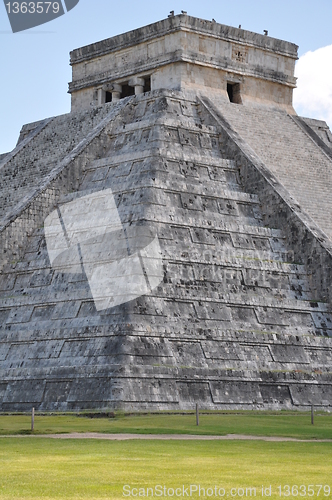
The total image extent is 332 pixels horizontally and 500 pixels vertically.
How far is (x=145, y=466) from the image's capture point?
12.2 meters

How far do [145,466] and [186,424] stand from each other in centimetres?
687

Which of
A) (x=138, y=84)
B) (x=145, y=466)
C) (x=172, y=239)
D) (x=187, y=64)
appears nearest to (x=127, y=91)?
(x=138, y=84)

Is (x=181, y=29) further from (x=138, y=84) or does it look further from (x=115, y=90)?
(x=115, y=90)

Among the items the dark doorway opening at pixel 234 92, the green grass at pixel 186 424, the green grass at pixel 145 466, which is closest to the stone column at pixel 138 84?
the dark doorway opening at pixel 234 92

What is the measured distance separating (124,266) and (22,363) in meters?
3.32

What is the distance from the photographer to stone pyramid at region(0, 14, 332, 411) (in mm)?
22828

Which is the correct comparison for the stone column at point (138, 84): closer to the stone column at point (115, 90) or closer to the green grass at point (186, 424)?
the stone column at point (115, 90)

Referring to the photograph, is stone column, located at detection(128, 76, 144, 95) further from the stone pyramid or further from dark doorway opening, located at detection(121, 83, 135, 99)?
dark doorway opening, located at detection(121, 83, 135, 99)

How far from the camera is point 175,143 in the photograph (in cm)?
2891

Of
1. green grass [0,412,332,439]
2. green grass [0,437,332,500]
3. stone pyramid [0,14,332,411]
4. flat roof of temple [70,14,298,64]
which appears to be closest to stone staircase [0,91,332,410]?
stone pyramid [0,14,332,411]

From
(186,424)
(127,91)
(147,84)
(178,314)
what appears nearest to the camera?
(186,424)

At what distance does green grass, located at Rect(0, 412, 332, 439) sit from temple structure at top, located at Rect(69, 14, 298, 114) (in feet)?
45.0

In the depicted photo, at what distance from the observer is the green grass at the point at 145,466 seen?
10.7 metres

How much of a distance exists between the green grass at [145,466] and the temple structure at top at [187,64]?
18694mm
